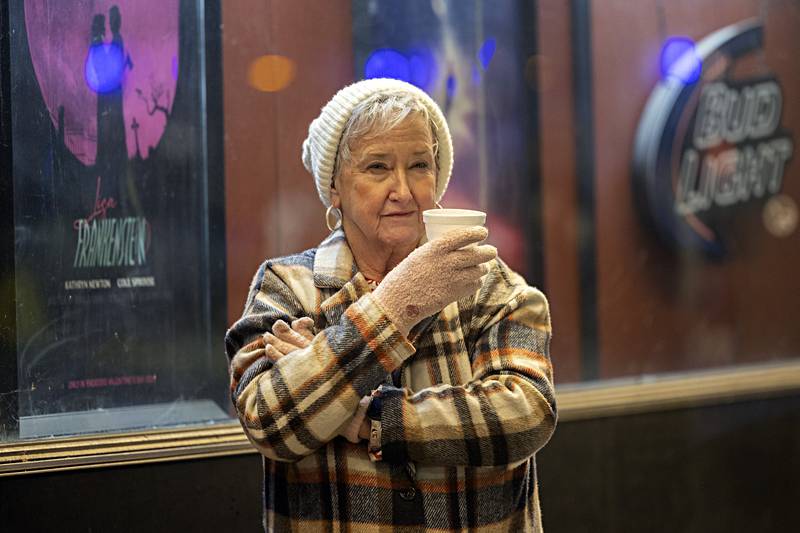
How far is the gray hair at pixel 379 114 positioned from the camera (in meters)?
1.77

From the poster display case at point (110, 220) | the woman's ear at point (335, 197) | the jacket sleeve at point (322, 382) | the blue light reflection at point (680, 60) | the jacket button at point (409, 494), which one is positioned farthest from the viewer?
the blue light reflection at point (680, 60)

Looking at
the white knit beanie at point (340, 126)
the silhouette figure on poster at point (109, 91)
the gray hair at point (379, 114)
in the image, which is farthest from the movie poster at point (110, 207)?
the gray hair at point (379, 114)

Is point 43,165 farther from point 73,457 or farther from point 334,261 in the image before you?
point 334,261

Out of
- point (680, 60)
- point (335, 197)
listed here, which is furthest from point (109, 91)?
point (680, 60)

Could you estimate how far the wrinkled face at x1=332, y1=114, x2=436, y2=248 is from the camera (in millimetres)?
1774

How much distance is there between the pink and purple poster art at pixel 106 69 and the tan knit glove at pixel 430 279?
4.23 feet

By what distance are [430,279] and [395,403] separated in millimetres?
258

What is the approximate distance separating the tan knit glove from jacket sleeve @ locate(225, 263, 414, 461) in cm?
3

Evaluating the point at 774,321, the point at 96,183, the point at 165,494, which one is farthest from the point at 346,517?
the point at 774,321

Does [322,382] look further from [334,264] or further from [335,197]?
[335,197]

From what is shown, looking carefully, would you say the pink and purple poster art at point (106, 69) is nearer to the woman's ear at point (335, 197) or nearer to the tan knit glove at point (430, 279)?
the woman's ear at point (335, 197)

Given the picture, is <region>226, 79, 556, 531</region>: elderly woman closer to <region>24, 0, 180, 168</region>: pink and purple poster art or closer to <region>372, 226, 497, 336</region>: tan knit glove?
<region>372, 226, 497, 336</region>: tan knit glove

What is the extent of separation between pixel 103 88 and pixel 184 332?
764 mm

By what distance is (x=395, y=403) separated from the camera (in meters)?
1.65
